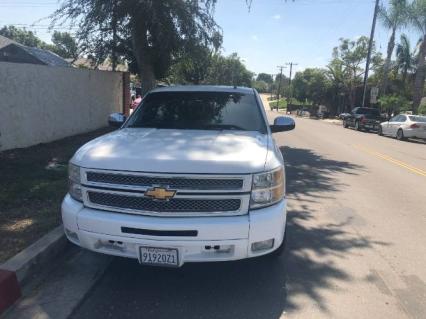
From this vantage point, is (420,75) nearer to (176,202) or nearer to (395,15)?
(395,15)

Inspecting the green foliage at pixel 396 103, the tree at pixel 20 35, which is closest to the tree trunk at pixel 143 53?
the green foliage at pixel 396 103

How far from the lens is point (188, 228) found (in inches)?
149

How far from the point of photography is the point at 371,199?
332 inches

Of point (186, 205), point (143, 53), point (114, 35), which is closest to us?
point (186, 205)

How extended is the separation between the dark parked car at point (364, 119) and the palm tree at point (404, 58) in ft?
40.1

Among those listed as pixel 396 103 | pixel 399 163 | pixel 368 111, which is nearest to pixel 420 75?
pixel 368 111

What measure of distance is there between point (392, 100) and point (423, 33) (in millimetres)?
6362

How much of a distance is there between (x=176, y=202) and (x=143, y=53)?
1371 centimetres

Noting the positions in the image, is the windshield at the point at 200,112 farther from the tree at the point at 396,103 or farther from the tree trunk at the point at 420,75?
the tree at the point at 396,103

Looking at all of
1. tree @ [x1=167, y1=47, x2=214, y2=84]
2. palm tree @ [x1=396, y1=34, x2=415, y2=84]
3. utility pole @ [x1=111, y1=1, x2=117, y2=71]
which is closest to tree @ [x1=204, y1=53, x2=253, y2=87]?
palm tree @ [x1=396, y1=34, x2=415, y2=84]

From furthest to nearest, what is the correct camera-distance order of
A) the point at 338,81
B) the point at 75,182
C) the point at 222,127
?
the point at 338,81
the point at 222,127
the point at 75,182

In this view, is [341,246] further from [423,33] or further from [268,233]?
→ [423,33]

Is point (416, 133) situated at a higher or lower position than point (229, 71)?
lower

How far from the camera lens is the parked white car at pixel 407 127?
77.8ft
